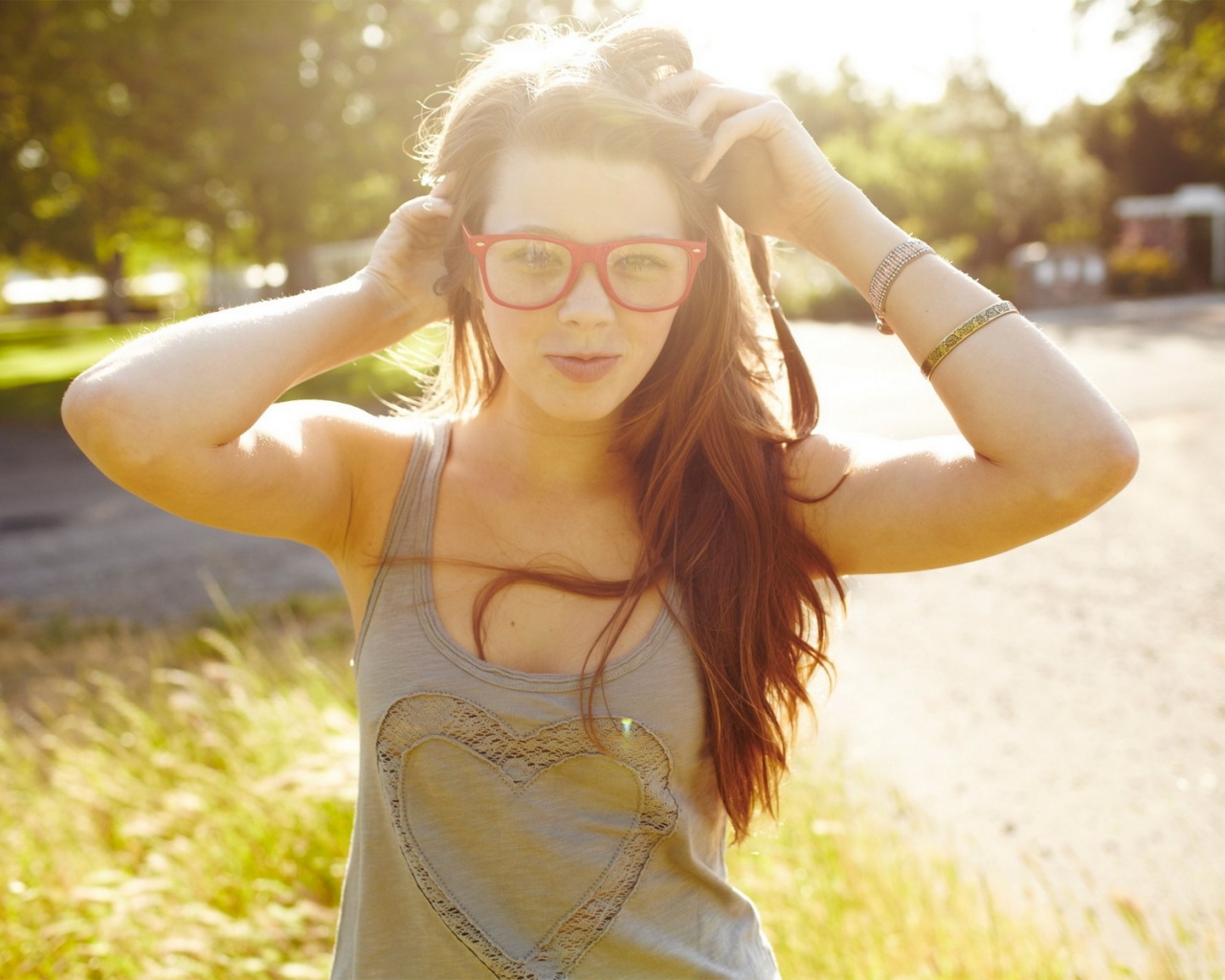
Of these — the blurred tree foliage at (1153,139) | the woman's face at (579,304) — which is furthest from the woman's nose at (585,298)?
the blurred tree foliage at (1153,139)

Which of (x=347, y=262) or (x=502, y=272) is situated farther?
(x=347, y=262)

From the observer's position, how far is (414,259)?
81.5 inches

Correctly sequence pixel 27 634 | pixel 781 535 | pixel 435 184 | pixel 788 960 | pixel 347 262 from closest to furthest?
pixel 781 535 < pixel 435 184 < pixel 788 960 < pixel 27 634 < pixel 347 262

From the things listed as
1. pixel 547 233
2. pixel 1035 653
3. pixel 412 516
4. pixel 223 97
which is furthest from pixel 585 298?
pixel 223 97

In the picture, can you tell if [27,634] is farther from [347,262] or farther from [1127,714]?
[347,262]

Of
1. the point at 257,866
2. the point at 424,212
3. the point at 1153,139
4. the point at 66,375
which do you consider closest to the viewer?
the point at 424,212

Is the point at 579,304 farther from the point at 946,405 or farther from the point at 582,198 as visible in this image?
the point at 946,405

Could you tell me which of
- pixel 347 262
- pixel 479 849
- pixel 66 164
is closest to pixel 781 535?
pixel 479 849

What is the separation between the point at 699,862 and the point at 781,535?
22.7 inches

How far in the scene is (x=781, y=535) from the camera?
1.90 meters

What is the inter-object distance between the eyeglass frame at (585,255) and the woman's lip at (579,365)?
88 millimetres

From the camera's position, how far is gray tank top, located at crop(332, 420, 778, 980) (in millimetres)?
1670

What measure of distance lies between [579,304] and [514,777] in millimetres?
759

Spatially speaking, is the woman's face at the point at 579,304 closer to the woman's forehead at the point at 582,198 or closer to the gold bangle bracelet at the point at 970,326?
the woman's forehead at the point at 582,198
